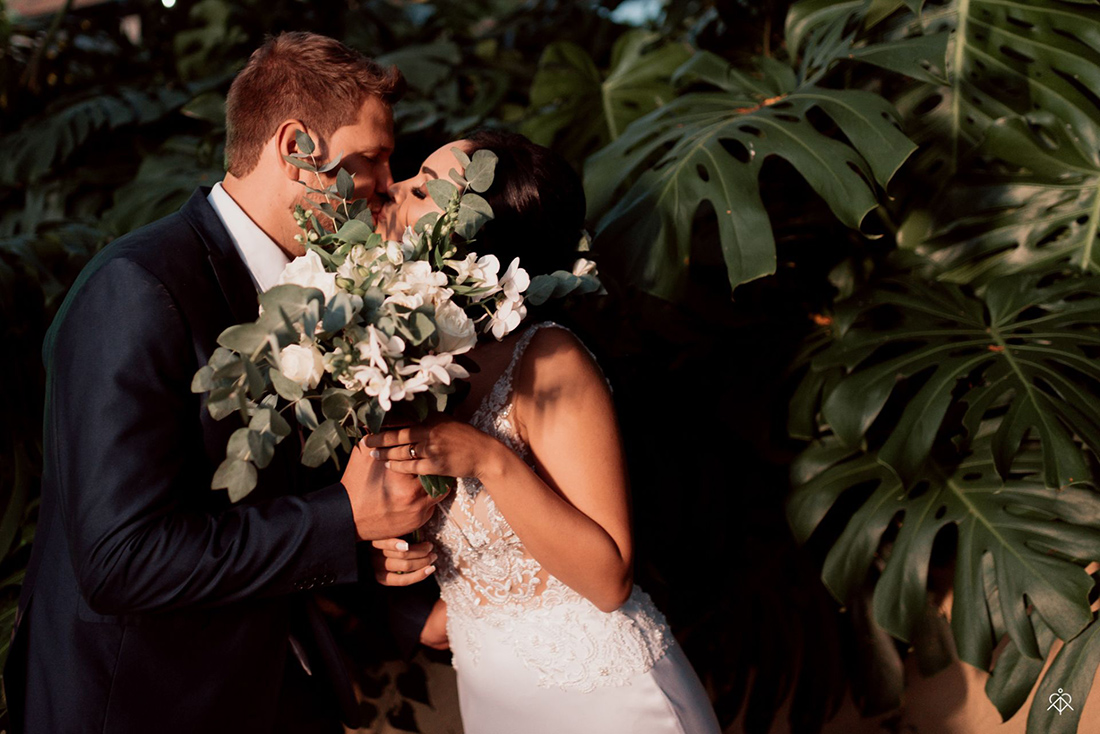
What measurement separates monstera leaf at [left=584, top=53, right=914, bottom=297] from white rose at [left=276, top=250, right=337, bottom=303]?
86 cm

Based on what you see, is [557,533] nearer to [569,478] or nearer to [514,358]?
[569,478]

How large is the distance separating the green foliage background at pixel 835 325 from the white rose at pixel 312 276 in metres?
0.87

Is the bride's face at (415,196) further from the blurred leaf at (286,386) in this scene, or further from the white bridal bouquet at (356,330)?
the blurred leaf at (286,386)

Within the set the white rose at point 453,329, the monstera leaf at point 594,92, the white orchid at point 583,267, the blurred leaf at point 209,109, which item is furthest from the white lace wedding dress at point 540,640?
the blurred leaf at point 209,109

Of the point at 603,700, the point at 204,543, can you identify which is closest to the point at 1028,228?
the point at 603,700

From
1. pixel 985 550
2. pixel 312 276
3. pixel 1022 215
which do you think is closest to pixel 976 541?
pixel 985 550

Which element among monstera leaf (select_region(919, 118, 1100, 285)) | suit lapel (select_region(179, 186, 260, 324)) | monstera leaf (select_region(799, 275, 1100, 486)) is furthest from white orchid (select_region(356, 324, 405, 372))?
monstera leaf (select_region(919, 118, 1100, 285))

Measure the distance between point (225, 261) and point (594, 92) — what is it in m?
1.73

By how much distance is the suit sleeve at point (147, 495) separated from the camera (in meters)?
1.25

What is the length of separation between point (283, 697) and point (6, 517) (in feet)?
2.90

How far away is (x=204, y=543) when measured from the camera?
129 cm

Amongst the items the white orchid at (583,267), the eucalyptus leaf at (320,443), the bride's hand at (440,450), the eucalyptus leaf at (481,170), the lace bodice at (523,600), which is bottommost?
the lace bodice at (523,600)

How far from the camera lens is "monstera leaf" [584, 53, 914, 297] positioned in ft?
5.95

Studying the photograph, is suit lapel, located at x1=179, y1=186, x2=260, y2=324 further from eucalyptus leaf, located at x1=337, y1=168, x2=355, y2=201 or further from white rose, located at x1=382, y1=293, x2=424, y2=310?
white rose, located at x1=382, y1=293, x2=424, y2=310
